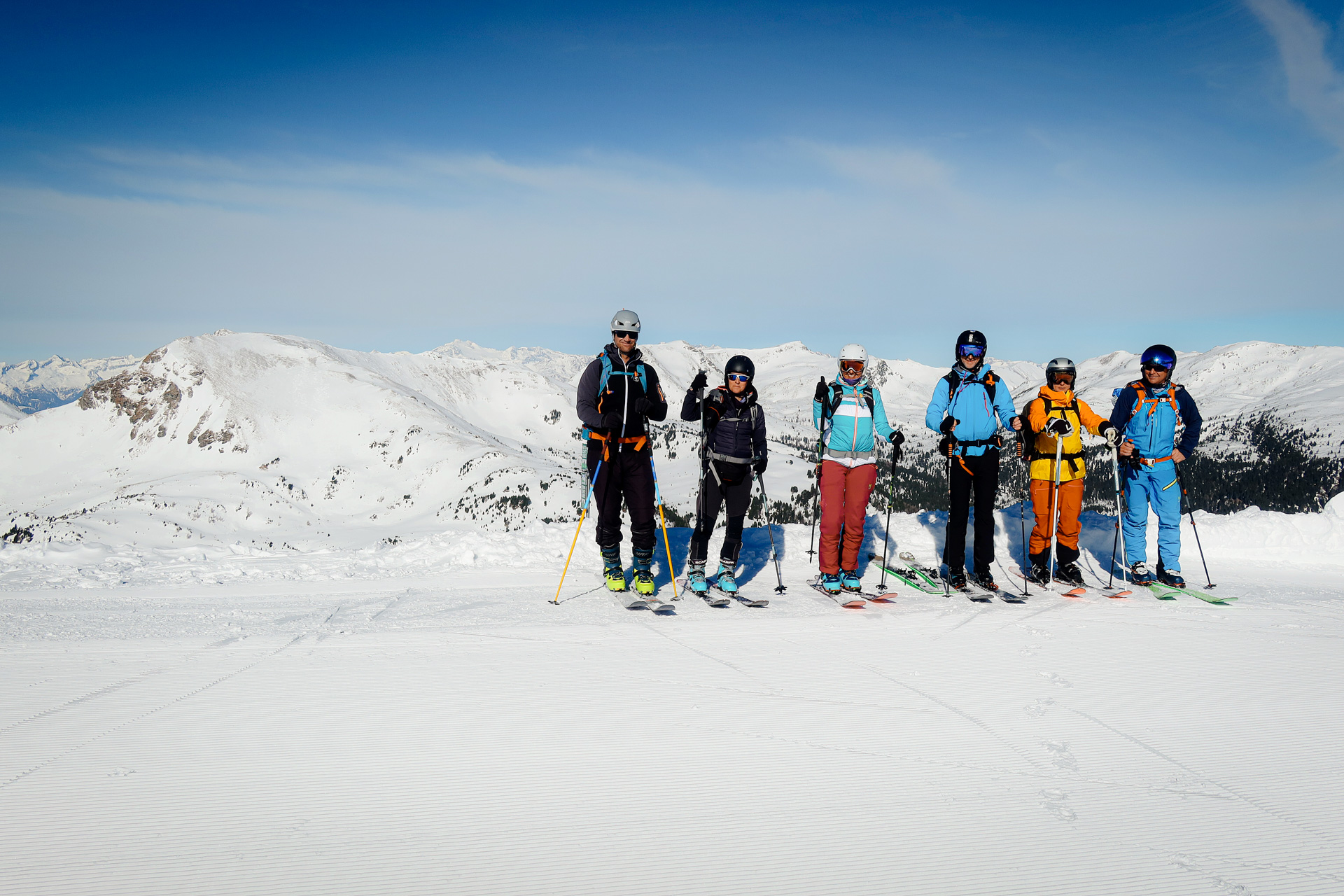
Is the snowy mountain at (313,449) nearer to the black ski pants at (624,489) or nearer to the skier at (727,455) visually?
the skier at (727,455)

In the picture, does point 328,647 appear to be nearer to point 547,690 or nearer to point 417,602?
point 417,602

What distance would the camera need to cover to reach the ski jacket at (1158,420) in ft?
27.4

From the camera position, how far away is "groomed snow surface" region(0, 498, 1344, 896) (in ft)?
9.47

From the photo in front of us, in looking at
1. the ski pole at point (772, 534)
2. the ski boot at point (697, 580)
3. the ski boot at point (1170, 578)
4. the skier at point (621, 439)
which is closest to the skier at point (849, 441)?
the ski pole at point (772, 534)

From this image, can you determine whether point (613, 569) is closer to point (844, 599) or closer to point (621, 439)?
point (621, 439)

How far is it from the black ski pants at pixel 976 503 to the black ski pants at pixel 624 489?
148 inches

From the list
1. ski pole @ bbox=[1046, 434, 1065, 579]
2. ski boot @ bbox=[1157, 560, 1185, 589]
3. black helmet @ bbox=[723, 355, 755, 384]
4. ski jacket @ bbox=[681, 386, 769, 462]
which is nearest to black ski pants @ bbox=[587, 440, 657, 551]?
ski jacket @ bbox=[681, 386, 769, 462]

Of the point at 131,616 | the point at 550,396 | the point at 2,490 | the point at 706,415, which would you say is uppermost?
the point at 550,396

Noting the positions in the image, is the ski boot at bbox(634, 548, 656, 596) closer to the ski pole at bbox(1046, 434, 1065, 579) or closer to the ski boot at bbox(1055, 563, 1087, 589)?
the ski pole at bbox(1046, 434, 1065, 579)

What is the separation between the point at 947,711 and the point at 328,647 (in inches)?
192

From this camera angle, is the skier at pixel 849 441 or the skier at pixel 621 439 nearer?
the skier at pixel 621 439

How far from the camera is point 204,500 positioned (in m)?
86.8

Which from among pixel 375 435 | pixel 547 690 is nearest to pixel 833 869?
pixel 547 690

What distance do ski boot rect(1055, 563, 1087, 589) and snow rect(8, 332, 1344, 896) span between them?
0.63 m
